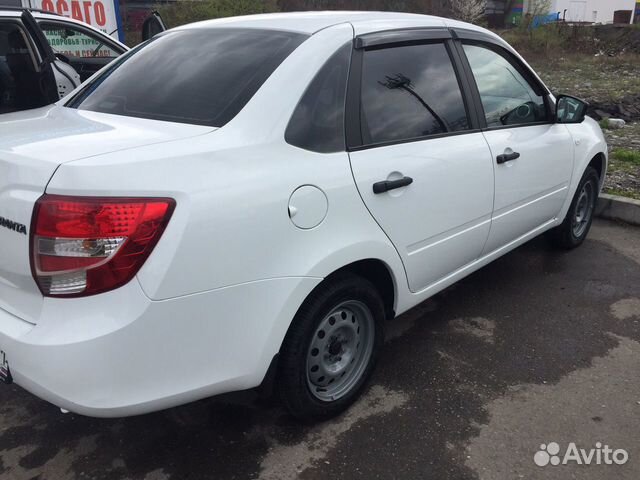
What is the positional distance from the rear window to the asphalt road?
136 cm

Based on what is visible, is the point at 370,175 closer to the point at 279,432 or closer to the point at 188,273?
the point at 188,273

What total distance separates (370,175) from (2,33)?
403cm

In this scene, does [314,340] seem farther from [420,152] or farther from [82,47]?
[82,47]

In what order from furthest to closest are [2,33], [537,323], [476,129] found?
[2,33]
[537,323]
[476,129]

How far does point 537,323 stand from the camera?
3533mm

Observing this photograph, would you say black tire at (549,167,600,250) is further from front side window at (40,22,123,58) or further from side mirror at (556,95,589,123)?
front side window at (40,22,123,58)

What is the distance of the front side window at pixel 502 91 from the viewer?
330 cm

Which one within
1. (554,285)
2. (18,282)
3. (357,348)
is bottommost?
(554,285)

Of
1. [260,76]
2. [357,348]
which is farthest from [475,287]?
[260,76]

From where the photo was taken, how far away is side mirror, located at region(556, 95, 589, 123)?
3841mm

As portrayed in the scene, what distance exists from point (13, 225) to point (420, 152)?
1721 millimetres

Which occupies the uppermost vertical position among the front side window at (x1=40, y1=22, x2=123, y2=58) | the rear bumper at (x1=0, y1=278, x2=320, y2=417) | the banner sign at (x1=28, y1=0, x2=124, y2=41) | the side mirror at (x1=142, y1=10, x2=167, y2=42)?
the banner sign at (x1=28, y1=0, x2=124, y2=41)

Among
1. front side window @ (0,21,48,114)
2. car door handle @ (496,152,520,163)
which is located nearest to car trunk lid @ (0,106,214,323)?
car door handle @ (496,152,520,163)
